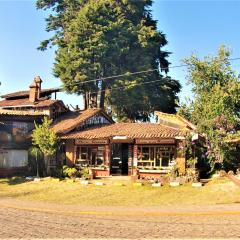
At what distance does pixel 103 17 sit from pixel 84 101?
35.8ft

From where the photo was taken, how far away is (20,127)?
127 feet

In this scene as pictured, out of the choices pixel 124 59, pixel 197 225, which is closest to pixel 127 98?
pixel 124 59

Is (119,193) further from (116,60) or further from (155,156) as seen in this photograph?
(116,60)

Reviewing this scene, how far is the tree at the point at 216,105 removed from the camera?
30.6 metres

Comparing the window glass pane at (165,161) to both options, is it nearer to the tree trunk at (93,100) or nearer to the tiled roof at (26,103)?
the tiled roof at (26,103)

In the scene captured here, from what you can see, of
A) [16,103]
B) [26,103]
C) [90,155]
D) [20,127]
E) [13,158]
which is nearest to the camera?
[90,155]

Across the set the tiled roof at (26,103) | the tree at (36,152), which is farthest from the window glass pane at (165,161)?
the tiled roof at (26,103)

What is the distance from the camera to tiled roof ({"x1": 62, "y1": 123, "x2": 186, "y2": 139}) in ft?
104

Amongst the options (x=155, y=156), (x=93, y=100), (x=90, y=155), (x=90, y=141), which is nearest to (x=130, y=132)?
(x=155, y=156)

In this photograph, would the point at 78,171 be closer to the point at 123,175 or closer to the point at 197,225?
the point at 123,175

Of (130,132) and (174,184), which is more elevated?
(130,132)

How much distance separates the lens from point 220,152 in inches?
1185

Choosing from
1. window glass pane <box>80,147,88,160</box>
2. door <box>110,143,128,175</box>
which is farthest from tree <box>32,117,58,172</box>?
Answer: door <box>110,143,128,175</box>

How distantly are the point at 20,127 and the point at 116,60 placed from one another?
51.0 ft
